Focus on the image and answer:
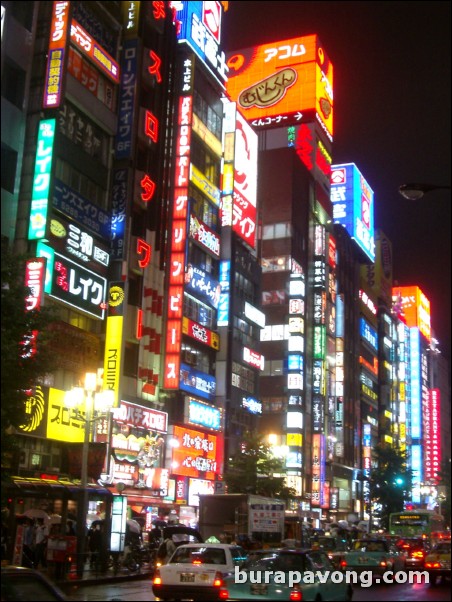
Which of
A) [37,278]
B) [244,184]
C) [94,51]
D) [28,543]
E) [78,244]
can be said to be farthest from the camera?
[244,184]

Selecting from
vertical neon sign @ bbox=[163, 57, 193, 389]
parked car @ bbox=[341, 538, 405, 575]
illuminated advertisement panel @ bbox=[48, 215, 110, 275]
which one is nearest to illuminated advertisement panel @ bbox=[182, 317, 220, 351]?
vertical neon sign @ bbox=[163, 57, 193, 389]

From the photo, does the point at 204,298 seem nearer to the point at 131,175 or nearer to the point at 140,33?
the point at 131,175

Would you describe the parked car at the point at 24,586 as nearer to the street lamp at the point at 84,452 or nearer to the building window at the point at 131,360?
the street lamp at the point at 84,452

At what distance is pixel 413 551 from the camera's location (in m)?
37.8

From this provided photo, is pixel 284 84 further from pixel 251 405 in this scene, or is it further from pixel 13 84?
pixel 13 84

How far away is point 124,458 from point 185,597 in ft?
88.8

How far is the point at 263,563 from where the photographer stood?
57.7ft

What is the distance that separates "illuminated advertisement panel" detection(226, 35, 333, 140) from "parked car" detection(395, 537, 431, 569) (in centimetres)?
6271

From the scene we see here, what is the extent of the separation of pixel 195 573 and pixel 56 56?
28.3 metres

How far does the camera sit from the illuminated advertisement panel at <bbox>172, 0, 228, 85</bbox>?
2281 inches

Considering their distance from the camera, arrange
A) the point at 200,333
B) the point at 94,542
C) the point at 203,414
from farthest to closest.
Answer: the point at 200,333
the point at 203,414
the point at 94,542

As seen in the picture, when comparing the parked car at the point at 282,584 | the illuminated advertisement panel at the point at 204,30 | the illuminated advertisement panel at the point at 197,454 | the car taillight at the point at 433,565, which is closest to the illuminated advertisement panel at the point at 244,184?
the illuminated advertisement panel at the point at 204,30

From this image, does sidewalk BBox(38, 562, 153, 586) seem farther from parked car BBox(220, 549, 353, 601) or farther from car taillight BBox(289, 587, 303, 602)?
car taillight BBox(289, 587, 303, 602)

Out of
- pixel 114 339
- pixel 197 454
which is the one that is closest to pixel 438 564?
pixel 114 339
